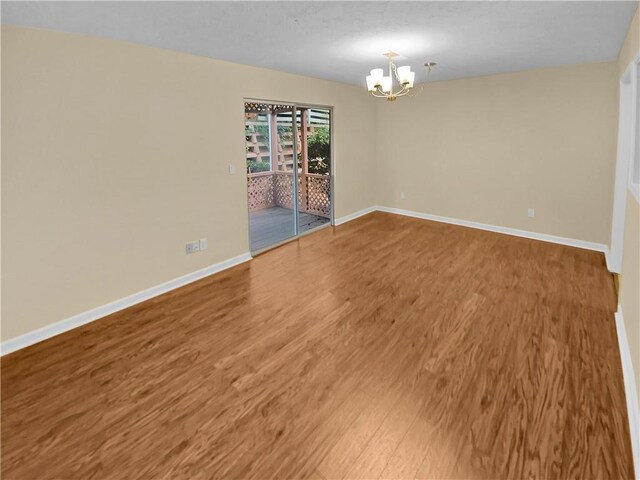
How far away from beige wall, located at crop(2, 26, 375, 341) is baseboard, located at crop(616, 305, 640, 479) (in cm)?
372

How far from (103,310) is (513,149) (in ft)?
17.9

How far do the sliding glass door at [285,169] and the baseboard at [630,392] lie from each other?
3784 mm

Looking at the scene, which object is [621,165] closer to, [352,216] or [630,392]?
[630,392]

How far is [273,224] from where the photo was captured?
20.2 feet

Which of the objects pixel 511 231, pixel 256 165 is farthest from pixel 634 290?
pixel 256 165

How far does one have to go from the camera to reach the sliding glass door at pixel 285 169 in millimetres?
5102

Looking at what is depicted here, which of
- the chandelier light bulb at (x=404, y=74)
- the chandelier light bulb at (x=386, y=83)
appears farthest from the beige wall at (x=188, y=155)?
the chandelier light bulb at (x=404, y=74)

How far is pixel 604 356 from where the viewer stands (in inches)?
101

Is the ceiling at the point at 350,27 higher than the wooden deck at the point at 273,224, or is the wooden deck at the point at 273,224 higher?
the ceiling at the point at 350,27

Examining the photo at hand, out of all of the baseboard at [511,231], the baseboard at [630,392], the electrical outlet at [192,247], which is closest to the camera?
the baseboard at [630,392]

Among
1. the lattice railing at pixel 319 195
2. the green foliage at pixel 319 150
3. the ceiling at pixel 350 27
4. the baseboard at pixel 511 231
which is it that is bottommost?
the baseboard at pixel 511 231

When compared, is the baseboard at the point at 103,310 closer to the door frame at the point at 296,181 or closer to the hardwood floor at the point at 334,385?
the hardwood floor at the point at 334,385

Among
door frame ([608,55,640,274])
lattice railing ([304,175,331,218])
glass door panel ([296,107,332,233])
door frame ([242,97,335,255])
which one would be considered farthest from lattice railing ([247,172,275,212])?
door frame ([608,55,640,274])

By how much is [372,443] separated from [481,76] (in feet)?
17.3
